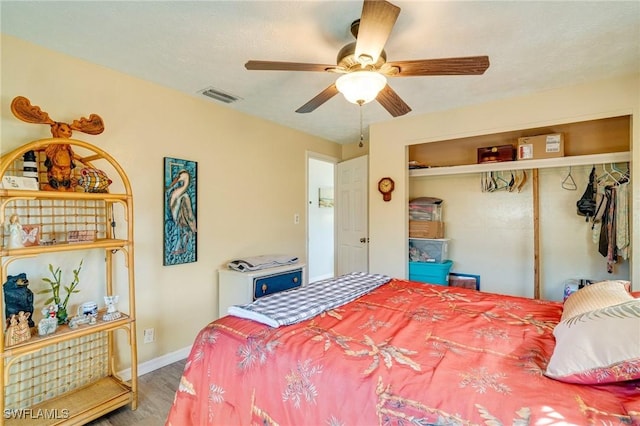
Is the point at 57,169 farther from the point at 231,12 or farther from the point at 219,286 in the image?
the point at 219,286

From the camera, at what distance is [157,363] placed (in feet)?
8.61

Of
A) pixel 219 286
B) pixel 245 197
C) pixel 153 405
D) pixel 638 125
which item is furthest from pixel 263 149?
pixel 638 125

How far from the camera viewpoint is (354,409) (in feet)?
3.50

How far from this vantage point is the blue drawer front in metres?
2.93

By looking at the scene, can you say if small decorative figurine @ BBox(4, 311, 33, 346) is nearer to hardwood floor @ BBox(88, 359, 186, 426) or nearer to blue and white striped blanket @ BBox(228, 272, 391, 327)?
hardwood floor @ BBox(88, 359, 186, 426)

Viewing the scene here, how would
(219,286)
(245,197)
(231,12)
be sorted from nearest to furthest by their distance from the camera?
(231,12) → (219,286) → (245,197)

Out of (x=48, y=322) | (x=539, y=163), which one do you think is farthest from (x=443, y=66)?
(x=48, y=322)

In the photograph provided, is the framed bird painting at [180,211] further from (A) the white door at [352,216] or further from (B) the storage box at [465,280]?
(B) the storage box at [465,280]

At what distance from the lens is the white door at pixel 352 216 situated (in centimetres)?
413

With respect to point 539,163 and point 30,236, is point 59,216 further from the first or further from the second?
point 539,163

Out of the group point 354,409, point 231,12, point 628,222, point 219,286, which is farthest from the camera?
point 219,286

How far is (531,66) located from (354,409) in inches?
103

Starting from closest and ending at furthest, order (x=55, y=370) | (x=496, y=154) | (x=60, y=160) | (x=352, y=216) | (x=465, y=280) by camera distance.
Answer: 1. (x=60, y=160)
2. (x=55, y=370)
3. (x=496, y=154)
4. (x=465, y=280)
5. (x=352, y=216)

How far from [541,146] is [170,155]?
3.44 meters
